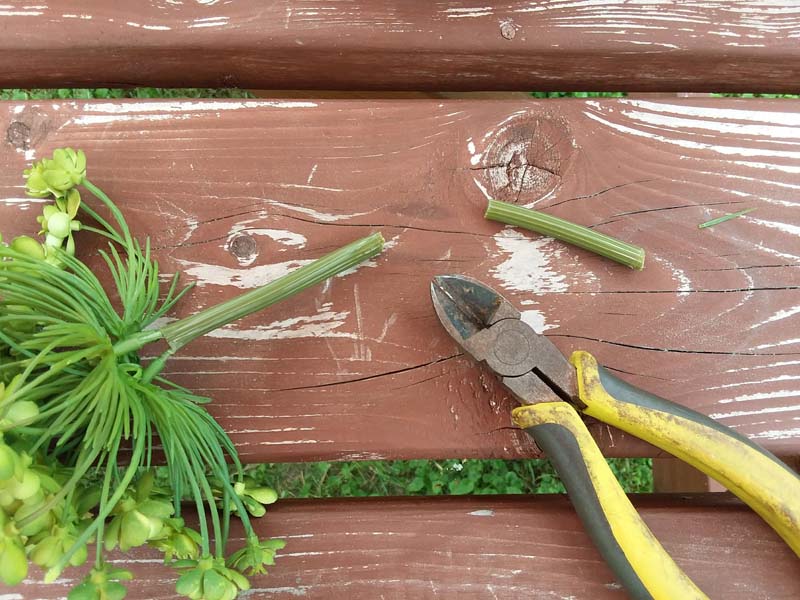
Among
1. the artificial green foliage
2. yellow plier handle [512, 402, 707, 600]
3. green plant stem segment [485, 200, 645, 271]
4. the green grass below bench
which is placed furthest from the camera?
the green grass below bench

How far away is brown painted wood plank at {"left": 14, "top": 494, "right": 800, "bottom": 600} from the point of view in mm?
747

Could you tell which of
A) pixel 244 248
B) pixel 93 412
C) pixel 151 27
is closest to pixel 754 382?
pixel 244 248

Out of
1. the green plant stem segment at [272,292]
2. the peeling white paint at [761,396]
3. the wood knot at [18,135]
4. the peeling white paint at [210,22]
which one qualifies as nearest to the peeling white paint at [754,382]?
the peeling white paint at [761,396]

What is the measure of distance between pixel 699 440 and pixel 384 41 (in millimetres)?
596

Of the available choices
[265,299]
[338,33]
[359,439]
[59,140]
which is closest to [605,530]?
[359,439]

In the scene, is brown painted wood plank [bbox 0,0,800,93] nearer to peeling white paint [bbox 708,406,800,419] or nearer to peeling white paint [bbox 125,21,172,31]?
peeling white paint [bbox 125,21,172,31]

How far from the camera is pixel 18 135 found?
0.74 m

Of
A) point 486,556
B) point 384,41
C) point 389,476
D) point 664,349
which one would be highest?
point 384,41

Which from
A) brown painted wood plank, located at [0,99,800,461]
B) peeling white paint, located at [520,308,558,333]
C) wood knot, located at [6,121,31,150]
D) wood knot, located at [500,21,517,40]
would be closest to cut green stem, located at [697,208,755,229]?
brown painted wood plank, located at [0,99,800,461]

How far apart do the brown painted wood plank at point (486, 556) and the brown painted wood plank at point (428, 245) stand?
0.29 feet

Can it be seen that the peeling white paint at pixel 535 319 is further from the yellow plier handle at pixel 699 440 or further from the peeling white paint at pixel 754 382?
the peeling white paint at pixel 754 382

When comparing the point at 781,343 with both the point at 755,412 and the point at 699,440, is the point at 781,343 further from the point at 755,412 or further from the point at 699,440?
the point at 699,440

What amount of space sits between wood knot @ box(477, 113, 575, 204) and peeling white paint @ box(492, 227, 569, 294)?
53mm

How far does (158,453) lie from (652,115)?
737mm
